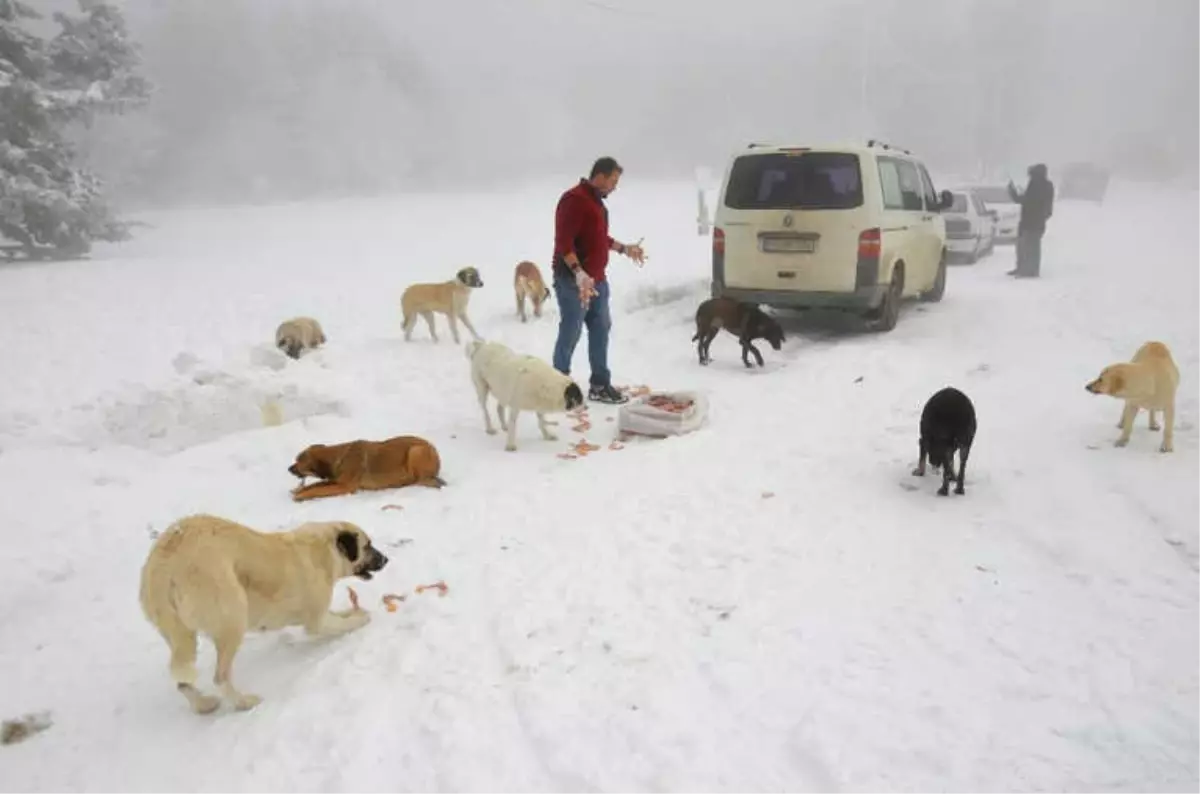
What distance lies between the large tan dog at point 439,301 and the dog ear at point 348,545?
7.53 metres

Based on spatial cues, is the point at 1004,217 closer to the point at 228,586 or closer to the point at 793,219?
the point at 793,219

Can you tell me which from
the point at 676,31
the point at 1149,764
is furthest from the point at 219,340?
the point at 676,31

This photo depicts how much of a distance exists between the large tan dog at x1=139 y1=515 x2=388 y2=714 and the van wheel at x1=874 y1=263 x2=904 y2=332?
27.9 feet

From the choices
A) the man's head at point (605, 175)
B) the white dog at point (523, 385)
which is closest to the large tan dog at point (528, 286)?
the man's head at point (605, 175)

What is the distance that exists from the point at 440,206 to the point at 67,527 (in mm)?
35947

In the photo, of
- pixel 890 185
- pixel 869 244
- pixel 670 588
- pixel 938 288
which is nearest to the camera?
pixel 670 588

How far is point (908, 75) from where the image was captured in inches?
2485

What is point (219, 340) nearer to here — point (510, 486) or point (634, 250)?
point (634, 250)

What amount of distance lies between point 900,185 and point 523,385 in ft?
23.2

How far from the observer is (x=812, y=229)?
29.9 ft

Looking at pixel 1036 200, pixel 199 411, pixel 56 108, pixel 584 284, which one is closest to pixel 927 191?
pixel 1036 200

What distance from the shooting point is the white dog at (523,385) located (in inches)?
238

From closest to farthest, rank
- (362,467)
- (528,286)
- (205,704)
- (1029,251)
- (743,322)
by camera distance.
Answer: (205,704)
(362,467)
(743,322)
(528,286)
(1029,251)

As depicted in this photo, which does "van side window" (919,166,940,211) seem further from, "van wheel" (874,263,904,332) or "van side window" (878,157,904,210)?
"van wheel" (874,263,904,332)
